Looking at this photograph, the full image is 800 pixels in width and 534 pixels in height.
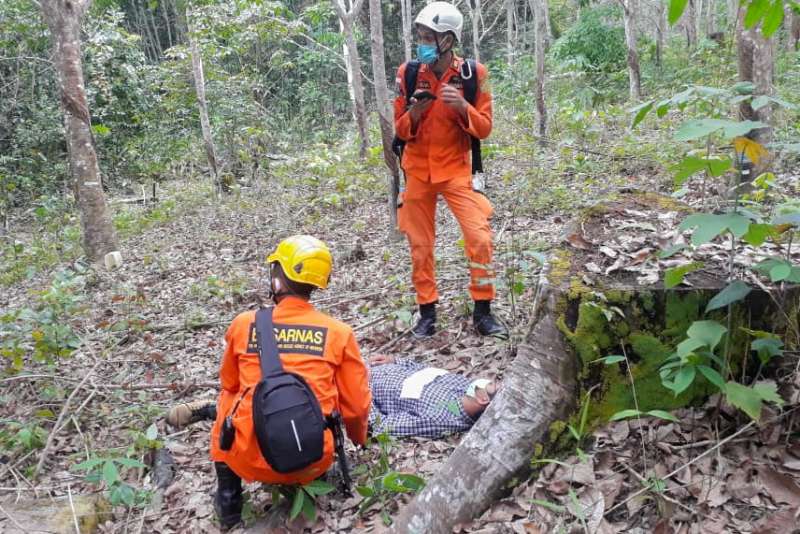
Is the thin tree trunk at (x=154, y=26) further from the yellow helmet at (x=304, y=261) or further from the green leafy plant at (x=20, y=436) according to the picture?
the yellow helmet at (x=304, y=261)

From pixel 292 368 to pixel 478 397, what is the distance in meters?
1.05

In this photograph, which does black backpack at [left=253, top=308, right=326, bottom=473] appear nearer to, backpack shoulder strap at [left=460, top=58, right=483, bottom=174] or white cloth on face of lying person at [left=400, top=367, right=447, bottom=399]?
white cloth on face of lying person at [left=400, top=367, right=447, bottom=399]

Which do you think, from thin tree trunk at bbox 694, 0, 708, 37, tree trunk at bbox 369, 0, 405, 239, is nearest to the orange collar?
tree trunk at bbox 369, 0, 405, 239

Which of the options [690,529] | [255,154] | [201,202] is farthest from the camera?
[255,154]

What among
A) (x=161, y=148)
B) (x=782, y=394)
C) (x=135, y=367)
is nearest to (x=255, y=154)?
(x=161, y=148)

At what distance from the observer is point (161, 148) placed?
49.0 feet

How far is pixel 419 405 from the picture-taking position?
357 centimetres

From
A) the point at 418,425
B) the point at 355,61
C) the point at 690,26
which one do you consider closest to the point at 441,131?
the point at 418,425

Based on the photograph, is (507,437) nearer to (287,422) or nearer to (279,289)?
(287,422)

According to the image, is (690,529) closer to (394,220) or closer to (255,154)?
(394,220)

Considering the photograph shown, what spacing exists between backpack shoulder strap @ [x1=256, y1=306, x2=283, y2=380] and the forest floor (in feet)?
2.64

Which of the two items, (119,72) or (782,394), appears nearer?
(782,394)

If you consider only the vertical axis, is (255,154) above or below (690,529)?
above

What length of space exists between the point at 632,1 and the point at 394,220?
9.15 m
